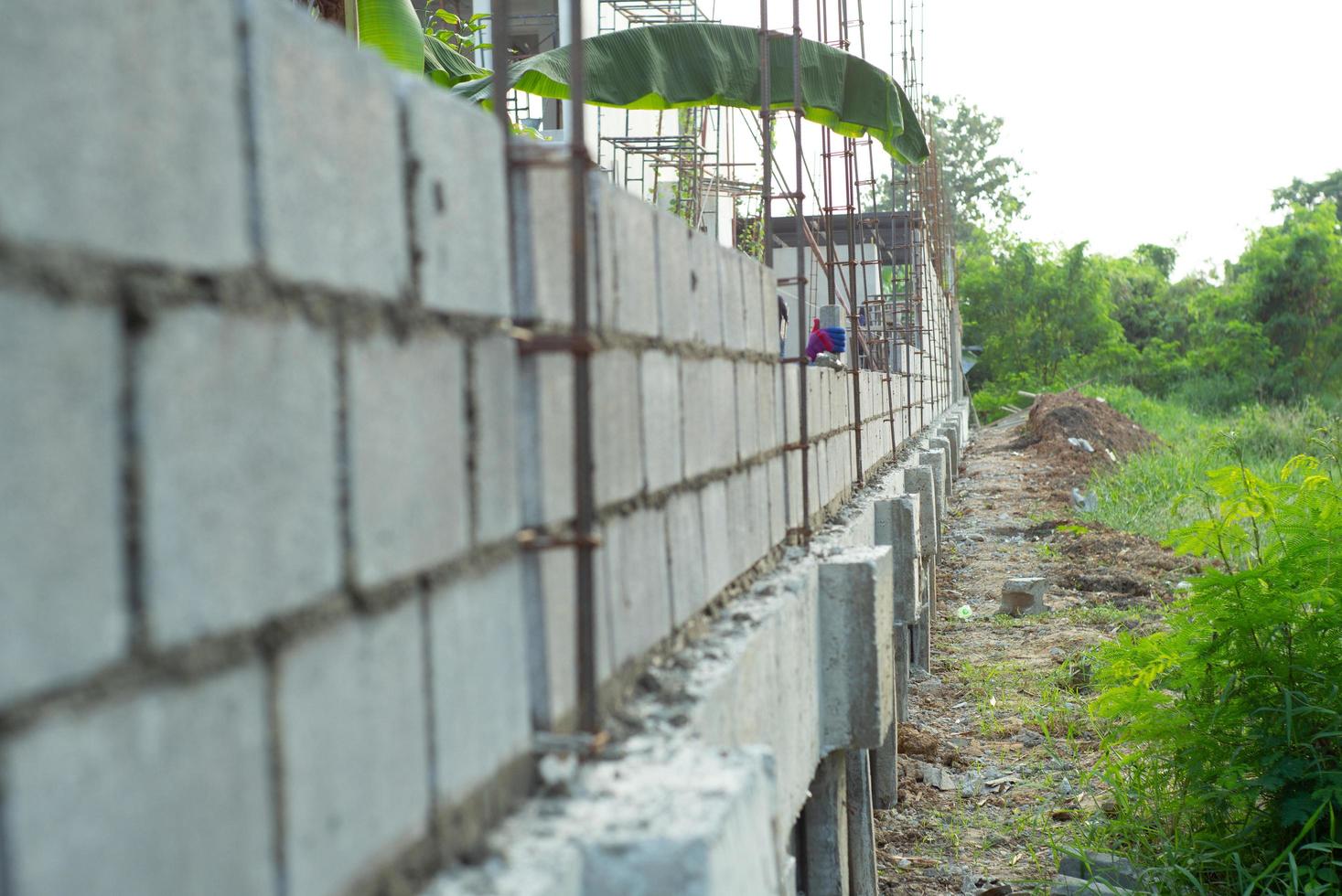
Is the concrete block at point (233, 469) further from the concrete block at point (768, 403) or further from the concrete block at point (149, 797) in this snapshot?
the concrete block at point (768, 403)

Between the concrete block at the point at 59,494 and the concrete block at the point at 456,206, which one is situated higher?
the concrete block at the point at 456,206

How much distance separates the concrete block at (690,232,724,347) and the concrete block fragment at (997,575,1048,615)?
810cm

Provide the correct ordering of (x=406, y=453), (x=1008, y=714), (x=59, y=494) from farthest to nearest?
→ (x=1008, y=714)
(x=406, y=453)
(x=59, y=494)

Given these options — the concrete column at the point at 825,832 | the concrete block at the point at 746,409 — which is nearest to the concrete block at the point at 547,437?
the concrete block at the point at 746,409

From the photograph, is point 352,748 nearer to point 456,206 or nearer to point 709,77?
point 456,206

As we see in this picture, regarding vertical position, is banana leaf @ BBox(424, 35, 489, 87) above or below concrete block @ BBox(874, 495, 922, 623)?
above

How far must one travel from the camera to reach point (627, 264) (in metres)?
2.79

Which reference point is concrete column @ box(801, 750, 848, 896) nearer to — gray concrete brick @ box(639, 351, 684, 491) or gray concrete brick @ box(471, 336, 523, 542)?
gray concrete brick @ box(639, 351, 684, 491)

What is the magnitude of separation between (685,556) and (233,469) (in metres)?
1.93

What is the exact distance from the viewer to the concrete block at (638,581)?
2.53 meters

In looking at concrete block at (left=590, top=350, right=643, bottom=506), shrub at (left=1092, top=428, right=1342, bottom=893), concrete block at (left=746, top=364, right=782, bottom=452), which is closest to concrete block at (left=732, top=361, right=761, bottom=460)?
concrete block at (left=746, top=364, right=782, bottom=452)

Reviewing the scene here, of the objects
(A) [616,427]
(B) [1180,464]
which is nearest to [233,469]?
(A) [616,427]

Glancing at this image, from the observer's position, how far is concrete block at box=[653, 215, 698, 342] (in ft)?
10.1

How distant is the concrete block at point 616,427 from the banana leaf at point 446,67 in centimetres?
563
